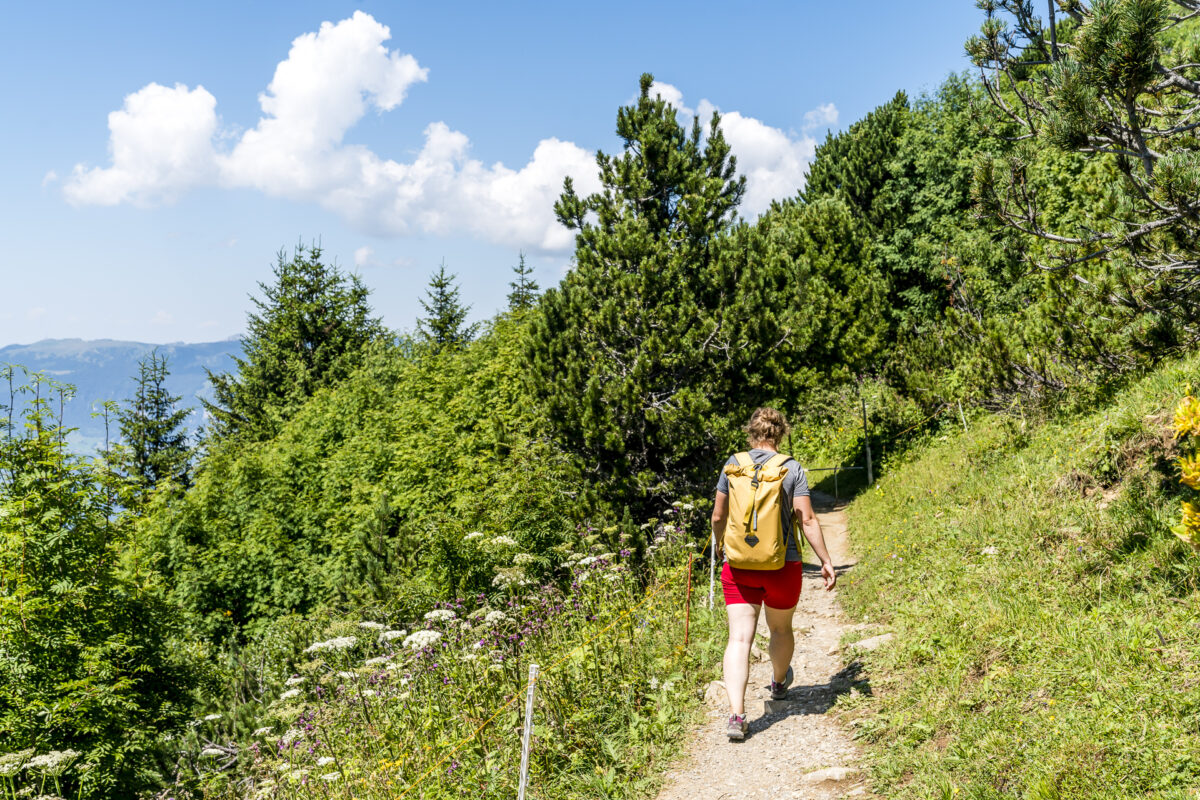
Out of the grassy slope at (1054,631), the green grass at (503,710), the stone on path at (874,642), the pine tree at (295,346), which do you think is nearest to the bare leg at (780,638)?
the grassy slope at (1054,631)

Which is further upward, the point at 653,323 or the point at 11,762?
the point at 653,323

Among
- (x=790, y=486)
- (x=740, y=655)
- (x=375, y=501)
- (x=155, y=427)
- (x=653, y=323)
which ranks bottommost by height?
(x=375, y=501)

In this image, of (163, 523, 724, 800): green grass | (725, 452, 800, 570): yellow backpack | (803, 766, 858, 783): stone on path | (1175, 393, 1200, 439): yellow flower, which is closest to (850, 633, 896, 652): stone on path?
(163, 523, 724, 800): green grass

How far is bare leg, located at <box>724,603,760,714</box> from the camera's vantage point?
500 centimetres

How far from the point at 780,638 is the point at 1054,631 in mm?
1833

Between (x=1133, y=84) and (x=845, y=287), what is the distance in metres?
19.4

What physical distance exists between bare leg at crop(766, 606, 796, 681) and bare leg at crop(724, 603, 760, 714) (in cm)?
19

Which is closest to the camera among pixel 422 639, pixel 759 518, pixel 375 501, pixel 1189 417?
pixel 1189 417

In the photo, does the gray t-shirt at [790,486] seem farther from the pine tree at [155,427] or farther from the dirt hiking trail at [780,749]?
the pine tree at [155,427]

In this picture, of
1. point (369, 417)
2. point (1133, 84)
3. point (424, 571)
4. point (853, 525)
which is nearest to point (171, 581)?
point (369, 417)

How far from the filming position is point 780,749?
4957 mm

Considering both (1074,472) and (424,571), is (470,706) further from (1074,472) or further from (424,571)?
(424,571)

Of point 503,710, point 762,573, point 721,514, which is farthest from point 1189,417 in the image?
point 503,710

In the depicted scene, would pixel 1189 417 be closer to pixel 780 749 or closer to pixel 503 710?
pixel 780 749
